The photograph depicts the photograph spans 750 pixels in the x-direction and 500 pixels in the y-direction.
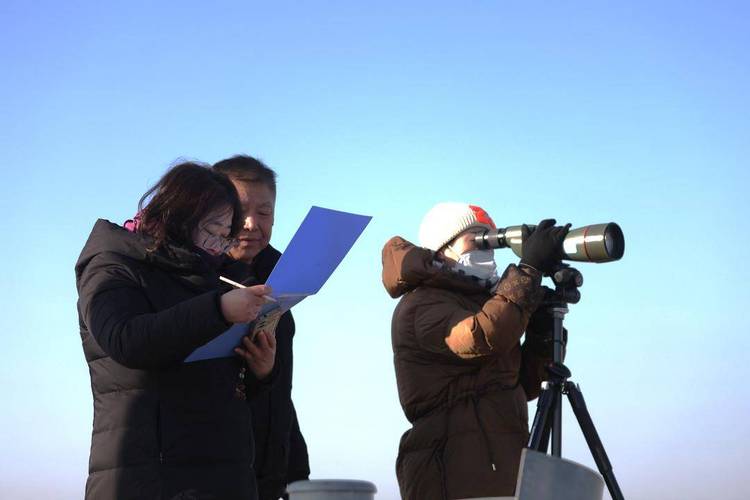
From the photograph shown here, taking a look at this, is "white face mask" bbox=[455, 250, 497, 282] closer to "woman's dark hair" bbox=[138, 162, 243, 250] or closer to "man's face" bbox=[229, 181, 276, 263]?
"man's face" bbox=[229, 181, 276, 263]

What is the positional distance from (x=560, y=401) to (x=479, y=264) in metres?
0.67

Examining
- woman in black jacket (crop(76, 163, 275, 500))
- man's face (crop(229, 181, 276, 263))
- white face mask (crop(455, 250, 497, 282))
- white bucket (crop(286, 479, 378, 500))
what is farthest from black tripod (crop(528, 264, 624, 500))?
white bucket (crop(286, 479, 378, 500))

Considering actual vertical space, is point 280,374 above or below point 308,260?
below

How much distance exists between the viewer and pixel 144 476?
2.42 m

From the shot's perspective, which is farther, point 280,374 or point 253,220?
point 253,220

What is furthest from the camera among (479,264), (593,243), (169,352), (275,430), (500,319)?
(479,264)

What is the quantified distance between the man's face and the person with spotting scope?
1.83 ft

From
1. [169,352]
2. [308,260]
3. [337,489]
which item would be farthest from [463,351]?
[337,489]

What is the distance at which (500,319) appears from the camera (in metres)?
3.61

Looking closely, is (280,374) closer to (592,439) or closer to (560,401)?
(560,401)

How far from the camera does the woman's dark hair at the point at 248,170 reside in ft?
12.7

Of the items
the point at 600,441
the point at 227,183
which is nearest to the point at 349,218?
the point at 227,183

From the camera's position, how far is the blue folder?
2355 mm

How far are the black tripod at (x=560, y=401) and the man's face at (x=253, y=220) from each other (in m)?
1.19
